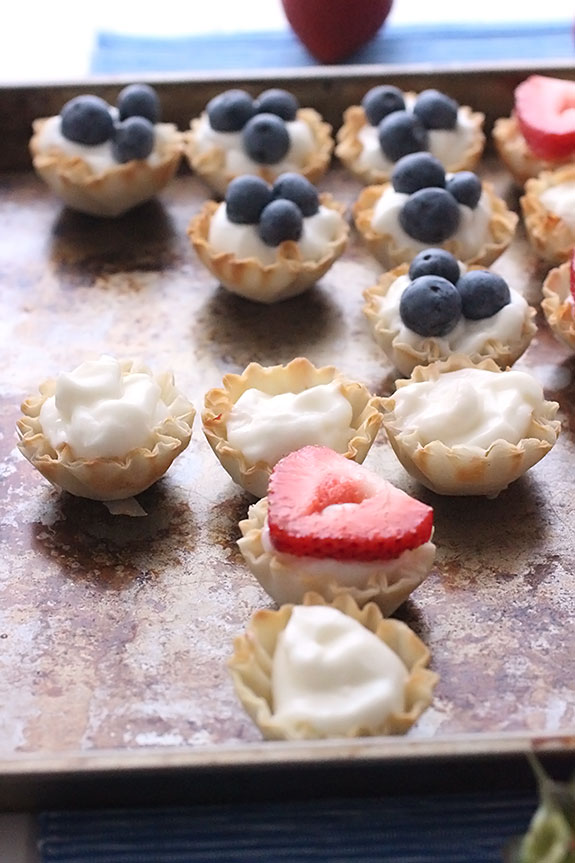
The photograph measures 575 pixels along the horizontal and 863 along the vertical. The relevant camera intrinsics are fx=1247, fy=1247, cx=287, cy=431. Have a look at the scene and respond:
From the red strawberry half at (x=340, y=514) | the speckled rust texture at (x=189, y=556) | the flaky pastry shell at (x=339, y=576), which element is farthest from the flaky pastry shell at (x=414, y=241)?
the flaky pastry shell at (x=339, y=576)

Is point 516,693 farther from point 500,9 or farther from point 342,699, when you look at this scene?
point 500,9

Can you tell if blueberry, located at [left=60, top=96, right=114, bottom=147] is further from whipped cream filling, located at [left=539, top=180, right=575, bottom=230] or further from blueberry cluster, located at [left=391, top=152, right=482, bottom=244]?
whipped cream filling, located at [left=539, top=180, right=575, bottom=230]

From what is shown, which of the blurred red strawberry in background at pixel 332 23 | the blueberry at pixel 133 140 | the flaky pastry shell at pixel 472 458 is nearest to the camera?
the flaky pastry shell at pixel 472 458

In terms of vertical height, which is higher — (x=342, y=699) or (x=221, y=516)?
(x=342, y=699)

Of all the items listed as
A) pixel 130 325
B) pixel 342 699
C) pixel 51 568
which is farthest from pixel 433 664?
pixel 130 325

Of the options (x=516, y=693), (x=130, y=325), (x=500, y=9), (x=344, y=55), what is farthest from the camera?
(x=500, y=9)

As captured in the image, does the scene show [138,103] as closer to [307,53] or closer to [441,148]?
[441,148]

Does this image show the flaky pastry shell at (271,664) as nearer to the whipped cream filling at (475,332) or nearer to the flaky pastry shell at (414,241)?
the whipped cream filling at (475,332)
